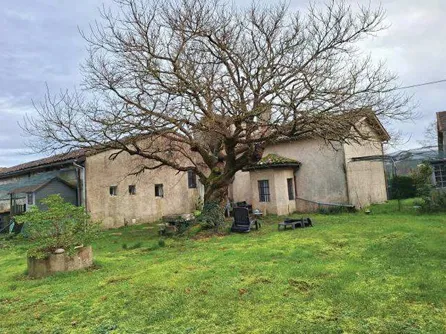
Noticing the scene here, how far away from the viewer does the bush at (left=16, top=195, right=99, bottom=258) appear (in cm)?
812

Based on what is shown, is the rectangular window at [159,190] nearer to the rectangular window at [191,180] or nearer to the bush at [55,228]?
the rectangular window at [191,180]

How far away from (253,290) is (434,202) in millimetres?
12123

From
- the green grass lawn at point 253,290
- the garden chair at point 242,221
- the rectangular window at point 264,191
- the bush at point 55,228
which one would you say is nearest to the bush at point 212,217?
the garden chair at point 242,221

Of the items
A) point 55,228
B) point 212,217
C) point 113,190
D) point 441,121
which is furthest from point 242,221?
point 441,121

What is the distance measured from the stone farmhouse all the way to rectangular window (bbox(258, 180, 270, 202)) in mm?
59

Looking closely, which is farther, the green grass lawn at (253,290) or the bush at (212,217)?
the bush at (212,217)

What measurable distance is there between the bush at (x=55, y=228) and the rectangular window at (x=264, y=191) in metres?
11.7

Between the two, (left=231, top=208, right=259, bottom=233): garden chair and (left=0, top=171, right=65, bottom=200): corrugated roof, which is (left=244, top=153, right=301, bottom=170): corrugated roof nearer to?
(left=231, top=208, right=259, bottom=233): garden chair

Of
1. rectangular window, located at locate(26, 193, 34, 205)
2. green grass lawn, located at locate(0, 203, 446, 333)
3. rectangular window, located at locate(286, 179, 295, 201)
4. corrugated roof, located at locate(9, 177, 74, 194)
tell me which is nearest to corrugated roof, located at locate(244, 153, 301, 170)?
rectangular window, located at locate(286, 179, 295, 201)

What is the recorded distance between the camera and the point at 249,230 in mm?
12844

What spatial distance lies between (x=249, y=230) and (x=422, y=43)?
10.5 metres

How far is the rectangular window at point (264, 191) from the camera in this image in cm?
1880

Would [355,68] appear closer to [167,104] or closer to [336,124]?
[336,124]

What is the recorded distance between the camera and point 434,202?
14039mm
